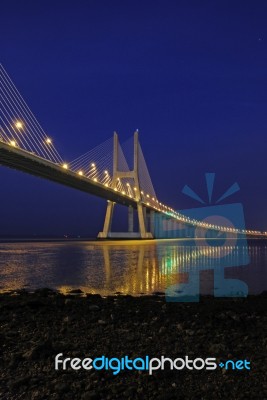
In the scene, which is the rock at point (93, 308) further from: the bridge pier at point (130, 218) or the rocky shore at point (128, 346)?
the bridge pier at point (130, 218)

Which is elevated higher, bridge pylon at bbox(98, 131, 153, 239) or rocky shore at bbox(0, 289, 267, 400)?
bridge pylon at bbox(98, 131, 153, 239)

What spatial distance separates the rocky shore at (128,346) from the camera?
3180mm

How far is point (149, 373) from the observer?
3.47 m

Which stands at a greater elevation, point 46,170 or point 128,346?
point 46,170

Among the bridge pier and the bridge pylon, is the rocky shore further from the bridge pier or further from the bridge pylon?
the bridge pier

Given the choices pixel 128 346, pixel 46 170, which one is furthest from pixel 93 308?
pixel 46 170

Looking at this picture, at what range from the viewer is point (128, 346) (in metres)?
4.14

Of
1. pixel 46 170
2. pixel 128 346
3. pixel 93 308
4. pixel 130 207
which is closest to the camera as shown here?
pixel 128 346

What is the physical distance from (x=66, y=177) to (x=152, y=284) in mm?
30340

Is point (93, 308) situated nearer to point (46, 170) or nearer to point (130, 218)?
point (46, 170)

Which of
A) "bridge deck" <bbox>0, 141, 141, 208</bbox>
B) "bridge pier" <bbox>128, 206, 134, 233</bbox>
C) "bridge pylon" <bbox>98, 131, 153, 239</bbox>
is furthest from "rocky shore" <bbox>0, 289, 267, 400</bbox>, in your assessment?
"bridge pier" <bbox>128, 206, 134, 233</bbox>

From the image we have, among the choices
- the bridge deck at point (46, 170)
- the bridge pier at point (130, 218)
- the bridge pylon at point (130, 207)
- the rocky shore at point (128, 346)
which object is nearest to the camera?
the rocky shore at point (128, 346)

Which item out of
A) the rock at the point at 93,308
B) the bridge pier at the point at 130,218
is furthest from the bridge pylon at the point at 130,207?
the rock at the point at 93,308

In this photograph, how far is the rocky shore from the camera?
10.4 feet
